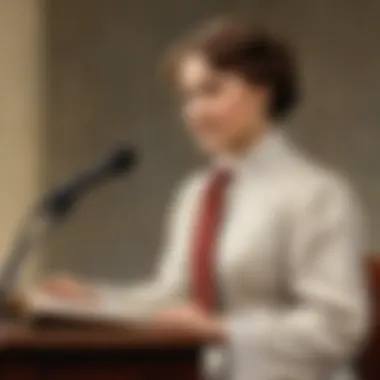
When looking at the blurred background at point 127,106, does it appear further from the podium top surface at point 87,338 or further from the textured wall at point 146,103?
the podium top surface at point 87,338

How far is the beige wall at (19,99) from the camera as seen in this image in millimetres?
1452

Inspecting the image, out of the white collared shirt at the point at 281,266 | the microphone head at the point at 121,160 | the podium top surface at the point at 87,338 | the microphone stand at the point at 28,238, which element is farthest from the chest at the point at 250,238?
the podium top surface at the point at 87,338

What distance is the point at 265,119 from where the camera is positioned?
4.62 ft

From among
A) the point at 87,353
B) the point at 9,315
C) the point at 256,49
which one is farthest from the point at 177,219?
the point at 87,353

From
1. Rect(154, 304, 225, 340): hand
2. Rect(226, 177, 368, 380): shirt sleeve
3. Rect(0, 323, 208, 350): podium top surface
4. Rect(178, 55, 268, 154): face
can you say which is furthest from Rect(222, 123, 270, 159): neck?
Rect(0, 323, 208, 350): podium top surface

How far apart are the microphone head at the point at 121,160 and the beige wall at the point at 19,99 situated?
123mm

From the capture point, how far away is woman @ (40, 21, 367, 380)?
1.29 metres

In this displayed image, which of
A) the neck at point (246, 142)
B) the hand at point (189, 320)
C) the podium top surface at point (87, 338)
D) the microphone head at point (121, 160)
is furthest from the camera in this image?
the neck at point (246, 142)

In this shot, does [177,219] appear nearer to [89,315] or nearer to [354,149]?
[354,149]

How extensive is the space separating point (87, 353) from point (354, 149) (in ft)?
2.00

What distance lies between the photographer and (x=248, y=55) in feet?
4.52

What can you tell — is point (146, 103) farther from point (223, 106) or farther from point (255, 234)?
point (255, 234)

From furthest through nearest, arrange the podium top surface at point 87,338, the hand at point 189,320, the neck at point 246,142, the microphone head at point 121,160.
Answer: the neck at point 246,142
the microphone head at point 121,160
the hand at point 189,320
the podium top surface at point 87,338

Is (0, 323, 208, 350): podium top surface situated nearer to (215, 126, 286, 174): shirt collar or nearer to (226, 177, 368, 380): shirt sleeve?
(226, 177, 368, 380): shirt sleeve
